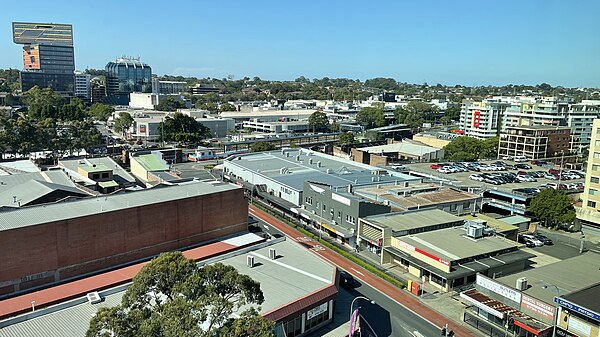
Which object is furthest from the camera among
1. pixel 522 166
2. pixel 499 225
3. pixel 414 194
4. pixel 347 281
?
pixel 522 166

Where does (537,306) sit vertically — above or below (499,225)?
below

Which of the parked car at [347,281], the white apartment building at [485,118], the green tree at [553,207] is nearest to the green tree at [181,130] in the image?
the green tree at [553,207]

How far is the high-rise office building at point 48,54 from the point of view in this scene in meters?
145

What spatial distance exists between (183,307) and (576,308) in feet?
60.5

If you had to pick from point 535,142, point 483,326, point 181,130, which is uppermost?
point 535,142

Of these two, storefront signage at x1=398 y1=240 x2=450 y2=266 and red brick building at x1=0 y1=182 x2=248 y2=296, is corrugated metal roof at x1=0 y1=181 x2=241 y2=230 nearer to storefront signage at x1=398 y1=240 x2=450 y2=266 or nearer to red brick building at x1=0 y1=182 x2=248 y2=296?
red brick building at x1=0 y1=182 x2=248 y2=296

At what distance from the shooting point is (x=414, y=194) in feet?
137

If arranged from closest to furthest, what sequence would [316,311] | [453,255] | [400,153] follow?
[316,311] → [453,255] → [400,153]

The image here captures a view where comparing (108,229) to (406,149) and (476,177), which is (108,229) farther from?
(406,149)

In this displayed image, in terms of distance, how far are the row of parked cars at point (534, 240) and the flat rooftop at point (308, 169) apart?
11.9 meters

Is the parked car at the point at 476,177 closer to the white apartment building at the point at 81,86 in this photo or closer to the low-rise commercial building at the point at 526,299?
the low-rise commercial building at the point at 526,299

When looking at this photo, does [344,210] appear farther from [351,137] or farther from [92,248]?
[351,137]

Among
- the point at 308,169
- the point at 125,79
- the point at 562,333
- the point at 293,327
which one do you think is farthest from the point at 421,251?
the point at 125,79

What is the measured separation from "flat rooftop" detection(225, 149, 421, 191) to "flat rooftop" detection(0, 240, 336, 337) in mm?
16469
